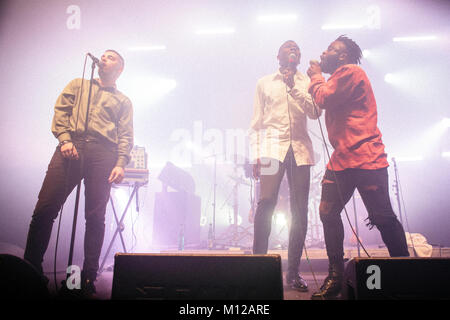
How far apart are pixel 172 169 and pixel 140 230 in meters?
1.27

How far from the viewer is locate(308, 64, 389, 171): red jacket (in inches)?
64.9

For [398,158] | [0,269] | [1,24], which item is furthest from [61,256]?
[398,158]

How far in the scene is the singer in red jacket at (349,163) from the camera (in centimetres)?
156

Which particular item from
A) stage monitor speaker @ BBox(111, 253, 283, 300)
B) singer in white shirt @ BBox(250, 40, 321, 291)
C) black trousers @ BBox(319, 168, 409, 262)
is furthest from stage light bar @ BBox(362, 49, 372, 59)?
stage monitor speaker @ BBox(111, 253, 283, 300)

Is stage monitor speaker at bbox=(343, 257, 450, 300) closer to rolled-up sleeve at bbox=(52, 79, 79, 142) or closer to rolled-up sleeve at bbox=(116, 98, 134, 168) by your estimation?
rolled-up sleeve at bbox=(116, 98, 134, 168)

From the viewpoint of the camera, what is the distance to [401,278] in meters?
0.98

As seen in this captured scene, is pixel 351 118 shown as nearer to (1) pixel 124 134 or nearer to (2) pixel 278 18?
(1) pixel 124 134

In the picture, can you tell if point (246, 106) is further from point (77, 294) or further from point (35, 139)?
point (77, 294)

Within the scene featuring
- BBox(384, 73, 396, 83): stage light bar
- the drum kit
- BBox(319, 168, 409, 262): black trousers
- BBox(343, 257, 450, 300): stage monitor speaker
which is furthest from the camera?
the drum kit

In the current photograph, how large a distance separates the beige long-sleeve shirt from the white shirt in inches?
41.3

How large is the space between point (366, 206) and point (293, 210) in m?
0.52

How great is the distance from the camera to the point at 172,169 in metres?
4.82

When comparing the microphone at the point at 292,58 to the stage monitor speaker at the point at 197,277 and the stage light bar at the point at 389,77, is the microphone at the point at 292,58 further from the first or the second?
the stage light bar at the point at 389,77
